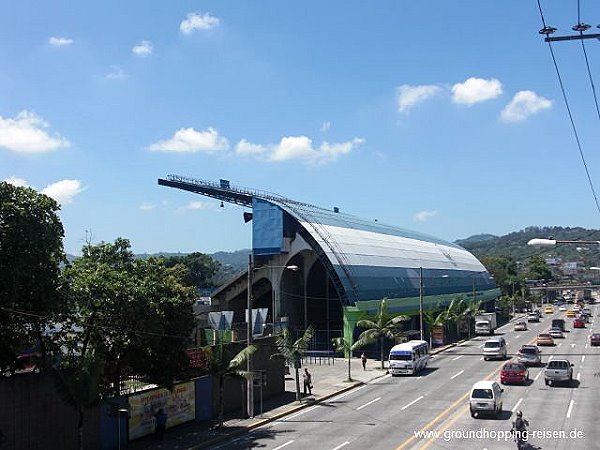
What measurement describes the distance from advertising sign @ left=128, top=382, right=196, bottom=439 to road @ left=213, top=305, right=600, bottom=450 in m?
3.82

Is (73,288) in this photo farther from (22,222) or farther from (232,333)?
(232,333)

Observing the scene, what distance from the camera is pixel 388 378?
158 ft

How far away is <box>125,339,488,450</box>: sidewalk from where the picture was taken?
2747cm

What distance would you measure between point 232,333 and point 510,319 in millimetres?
105345

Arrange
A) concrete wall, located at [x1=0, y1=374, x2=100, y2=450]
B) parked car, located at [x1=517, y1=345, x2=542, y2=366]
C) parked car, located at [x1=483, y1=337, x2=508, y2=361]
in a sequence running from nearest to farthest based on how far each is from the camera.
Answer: concrete wall, located at [x1=0, y1=374, x2=100, y2=450] → parked car, located at [x1=517, y1=345, x2=542, y2=366] → parked car, located at [x1=483, y1=337, x2=508, y2=361]

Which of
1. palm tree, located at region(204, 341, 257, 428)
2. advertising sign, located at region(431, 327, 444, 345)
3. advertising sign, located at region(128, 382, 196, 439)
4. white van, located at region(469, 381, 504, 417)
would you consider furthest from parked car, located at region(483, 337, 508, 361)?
advertising sign, located at region(128, 382, 196, 439)

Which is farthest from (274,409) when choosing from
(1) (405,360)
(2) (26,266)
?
(2) (26,266)

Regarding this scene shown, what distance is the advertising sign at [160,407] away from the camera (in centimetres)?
2781

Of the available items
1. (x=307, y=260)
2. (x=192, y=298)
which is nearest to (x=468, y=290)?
(x=307, y=260)

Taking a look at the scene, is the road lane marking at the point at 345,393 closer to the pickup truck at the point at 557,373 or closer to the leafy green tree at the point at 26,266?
the pickup truck at the point at 557,373

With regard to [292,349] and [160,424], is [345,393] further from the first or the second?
[160,424]

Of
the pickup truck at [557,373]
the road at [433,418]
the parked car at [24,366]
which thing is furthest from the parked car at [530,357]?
the parked car at [24,366]

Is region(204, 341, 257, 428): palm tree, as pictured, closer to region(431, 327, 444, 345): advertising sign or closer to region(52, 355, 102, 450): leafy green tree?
region(52, 355, 102, 450): leafy green tree

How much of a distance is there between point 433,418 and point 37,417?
17335 millimetres
